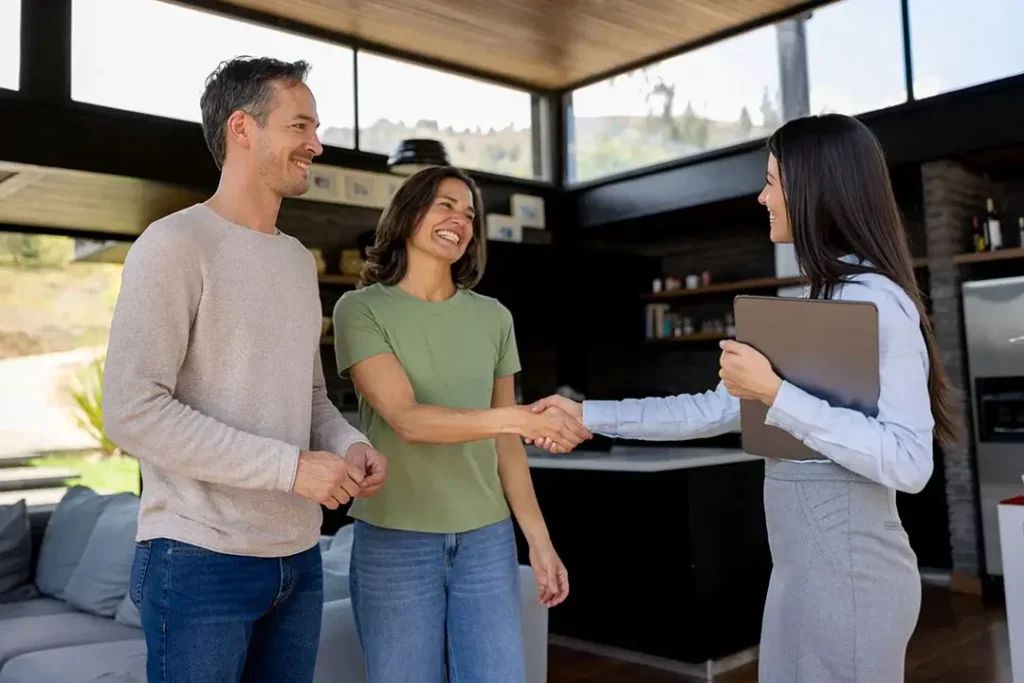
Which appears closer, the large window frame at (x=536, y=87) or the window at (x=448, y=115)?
the large window frame at (x=536, y=87)

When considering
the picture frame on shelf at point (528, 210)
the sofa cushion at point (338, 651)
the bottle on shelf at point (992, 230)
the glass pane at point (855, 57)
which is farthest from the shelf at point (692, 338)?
the sofa cushion at point (338, 651)

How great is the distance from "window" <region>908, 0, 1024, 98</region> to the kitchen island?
2719 mm

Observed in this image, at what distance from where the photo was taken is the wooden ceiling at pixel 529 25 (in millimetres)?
5551

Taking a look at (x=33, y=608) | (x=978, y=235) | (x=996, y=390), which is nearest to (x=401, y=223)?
(x=33, y=608)

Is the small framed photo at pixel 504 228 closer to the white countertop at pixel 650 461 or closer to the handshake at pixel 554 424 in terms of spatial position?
the white countertop at pixel 650 461

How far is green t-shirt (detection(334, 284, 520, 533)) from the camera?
1.60 meters

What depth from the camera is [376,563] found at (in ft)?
5.17

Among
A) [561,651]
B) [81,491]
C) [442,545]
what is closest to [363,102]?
[81,491]

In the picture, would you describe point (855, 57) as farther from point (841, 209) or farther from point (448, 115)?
point (841, 209)

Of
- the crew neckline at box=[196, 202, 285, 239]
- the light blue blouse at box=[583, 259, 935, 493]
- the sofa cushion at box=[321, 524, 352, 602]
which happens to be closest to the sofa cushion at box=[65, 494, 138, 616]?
the sofa cushion at box=[321, 524, 352, 602]

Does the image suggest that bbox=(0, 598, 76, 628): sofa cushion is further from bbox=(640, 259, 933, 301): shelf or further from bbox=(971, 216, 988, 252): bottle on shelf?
bbox=(971, 216, 988, 252): bottle on shelf

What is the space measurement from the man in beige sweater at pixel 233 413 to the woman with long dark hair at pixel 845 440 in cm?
62

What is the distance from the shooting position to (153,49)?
513cm

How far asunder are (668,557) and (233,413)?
8.90 ft
